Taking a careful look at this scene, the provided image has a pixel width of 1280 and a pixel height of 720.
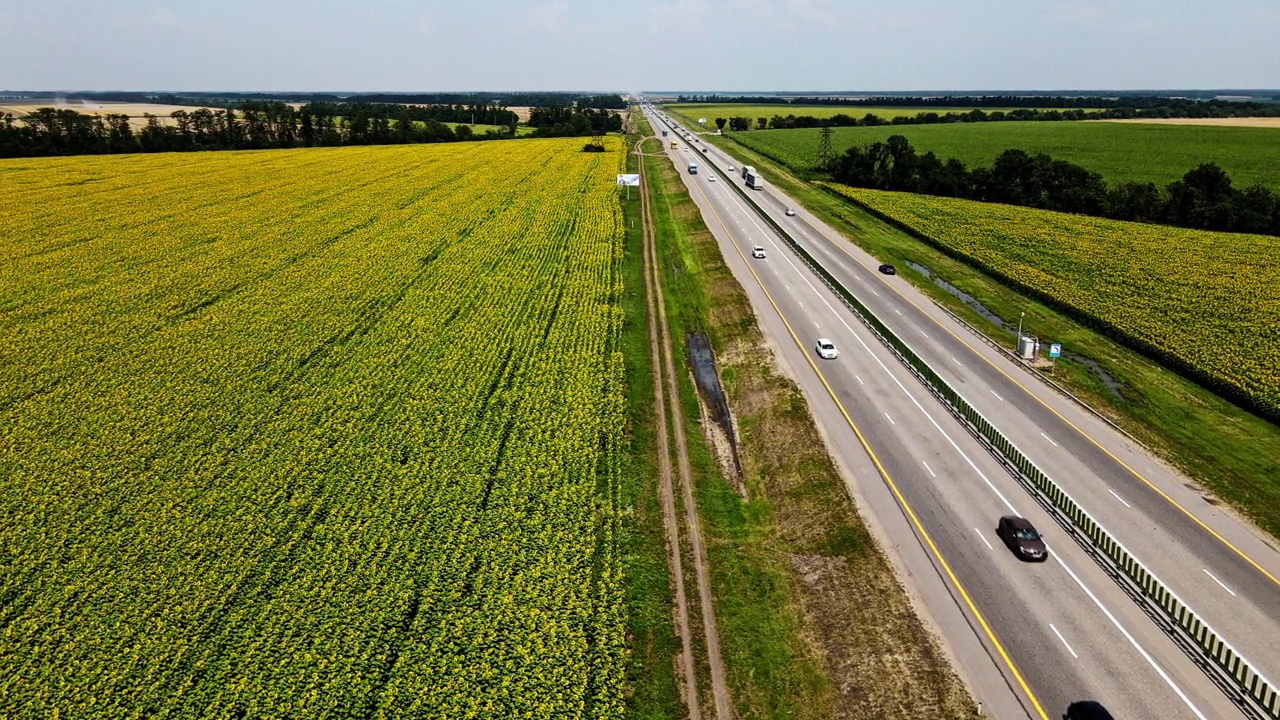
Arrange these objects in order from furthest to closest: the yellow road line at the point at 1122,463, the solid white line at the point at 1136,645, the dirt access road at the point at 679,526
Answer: the yellow road line at the point at 1122,463, the dirt access road at the point at 679,526, the solid white line at the point at 1136,645

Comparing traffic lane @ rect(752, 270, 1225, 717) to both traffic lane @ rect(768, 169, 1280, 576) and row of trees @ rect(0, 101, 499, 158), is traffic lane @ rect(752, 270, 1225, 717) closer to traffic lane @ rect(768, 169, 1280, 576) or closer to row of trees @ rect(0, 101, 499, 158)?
traffic lane @ rect(768, 169, 1280, 576)

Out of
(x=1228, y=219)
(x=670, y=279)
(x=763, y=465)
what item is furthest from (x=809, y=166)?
(x=763, y=465)

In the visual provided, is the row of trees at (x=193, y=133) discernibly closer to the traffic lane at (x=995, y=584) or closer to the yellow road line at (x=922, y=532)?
the yellow road line at (x=922, y=532)

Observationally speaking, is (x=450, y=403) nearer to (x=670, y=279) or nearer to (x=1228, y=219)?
(x=670, y=279)

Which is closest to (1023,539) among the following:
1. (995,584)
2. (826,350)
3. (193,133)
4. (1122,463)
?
(995,584)

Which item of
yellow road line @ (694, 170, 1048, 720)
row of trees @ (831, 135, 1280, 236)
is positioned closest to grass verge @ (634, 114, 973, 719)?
yellow road line @ (694, 170, 1048, 720)

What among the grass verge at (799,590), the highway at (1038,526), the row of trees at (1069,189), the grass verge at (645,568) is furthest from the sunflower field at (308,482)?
the row of trees at (1069,189)

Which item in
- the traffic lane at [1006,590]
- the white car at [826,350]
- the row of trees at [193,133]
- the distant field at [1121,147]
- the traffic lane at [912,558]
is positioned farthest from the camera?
the row of trees at [193,133]
